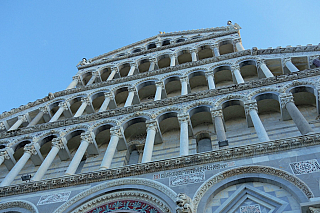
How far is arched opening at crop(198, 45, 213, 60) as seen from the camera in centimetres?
2442

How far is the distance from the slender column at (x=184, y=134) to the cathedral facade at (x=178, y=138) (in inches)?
2.0

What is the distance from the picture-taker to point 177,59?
24.2 m

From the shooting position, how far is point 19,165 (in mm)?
14367

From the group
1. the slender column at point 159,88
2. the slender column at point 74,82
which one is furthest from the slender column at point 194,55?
the slender column at point 74,82

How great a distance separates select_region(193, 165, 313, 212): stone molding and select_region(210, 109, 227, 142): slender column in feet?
6.97

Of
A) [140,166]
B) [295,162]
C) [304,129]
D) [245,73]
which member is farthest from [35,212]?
[245,73]

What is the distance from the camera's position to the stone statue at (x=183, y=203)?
914cm

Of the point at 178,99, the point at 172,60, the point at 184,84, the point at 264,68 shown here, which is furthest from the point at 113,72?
the point at 264,68

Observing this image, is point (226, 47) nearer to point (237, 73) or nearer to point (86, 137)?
point (237, 73)

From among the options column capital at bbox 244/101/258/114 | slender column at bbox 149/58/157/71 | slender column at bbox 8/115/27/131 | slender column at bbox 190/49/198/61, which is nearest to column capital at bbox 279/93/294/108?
column capital at bbox 244/101/258/114

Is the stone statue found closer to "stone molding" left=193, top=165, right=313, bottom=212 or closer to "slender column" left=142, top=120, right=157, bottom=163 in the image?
"stone molding" left=193, top=165, right=313, bottom=212

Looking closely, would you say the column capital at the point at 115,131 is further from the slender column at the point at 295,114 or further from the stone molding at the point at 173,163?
the slender column at the point at 295,114

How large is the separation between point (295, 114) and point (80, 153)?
859 centimetres

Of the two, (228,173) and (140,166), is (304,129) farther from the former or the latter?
(140,166)
